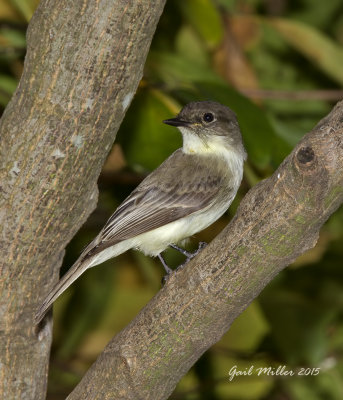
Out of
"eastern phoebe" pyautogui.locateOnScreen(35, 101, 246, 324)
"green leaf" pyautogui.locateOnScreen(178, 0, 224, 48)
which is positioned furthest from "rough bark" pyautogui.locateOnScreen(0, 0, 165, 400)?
"green leaf" pyautogui.locateOnScreen(178, 0, 224, 48)

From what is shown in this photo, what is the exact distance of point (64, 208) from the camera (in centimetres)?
323

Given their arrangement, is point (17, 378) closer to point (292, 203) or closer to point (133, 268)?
point (292, 203)

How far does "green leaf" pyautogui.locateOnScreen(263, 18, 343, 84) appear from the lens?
4523 millimetres

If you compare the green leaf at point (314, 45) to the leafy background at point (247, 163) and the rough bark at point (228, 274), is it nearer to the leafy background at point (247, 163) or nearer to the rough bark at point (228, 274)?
the leafy background at point (247, 163)

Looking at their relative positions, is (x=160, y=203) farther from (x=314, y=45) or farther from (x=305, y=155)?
(x=305, y=155)

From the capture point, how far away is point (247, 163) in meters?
4.88

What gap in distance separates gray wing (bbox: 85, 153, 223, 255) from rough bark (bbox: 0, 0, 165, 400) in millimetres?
547

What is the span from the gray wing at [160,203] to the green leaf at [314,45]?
101cm

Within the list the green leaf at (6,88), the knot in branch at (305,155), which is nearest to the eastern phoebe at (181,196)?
the green leaf at (6,88)

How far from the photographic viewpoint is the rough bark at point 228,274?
254 centimetres

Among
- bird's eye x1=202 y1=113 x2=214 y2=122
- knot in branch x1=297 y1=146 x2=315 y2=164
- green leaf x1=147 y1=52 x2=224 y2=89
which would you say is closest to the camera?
knot in branch x1=297 y1=146 x2=315 y2=164

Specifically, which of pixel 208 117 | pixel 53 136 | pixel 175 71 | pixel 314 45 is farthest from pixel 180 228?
pixel 314 45

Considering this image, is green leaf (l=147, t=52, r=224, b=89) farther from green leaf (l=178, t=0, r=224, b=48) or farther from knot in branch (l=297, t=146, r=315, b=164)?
knot in branch (l=297, t=146, r=315, b=164)

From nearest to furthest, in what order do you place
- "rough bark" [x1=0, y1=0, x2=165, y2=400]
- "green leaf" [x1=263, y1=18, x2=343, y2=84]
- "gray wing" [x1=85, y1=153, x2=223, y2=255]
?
"rough bark" [x1=0, y1=0, x2=165, y2=400] → "gray wing" [x1=85, y1=153, x2=223, y2=255] → "green leaf" [x1=263, y1=18, x2=343, y2=84]
